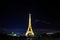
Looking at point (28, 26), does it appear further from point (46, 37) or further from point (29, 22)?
point (46, 37)

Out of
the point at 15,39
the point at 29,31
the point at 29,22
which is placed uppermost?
the point at 29,22

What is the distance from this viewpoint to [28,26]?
22.8 m

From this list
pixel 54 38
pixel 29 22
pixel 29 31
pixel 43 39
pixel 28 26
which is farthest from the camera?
pixel 29 22

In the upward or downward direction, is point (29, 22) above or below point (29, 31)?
above

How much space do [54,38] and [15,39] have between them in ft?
15.8

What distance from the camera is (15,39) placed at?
13656 mm

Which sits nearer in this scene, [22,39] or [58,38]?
[22,39]

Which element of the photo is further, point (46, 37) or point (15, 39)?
point (46, 37)

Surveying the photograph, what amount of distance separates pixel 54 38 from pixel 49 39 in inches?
34.7

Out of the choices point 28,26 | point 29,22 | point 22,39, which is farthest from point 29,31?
point 22,39

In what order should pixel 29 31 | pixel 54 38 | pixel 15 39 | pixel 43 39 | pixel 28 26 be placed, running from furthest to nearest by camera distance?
pixel 28 26, pixel 29 31, pixel 54 38, pixel 43 39, pixel 15 39

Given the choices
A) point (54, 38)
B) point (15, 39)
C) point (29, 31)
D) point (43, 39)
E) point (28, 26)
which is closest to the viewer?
point (15, 39)

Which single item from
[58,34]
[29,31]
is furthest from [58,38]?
[29,31]

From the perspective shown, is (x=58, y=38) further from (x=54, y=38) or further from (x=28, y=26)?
(x=28, y=26)
